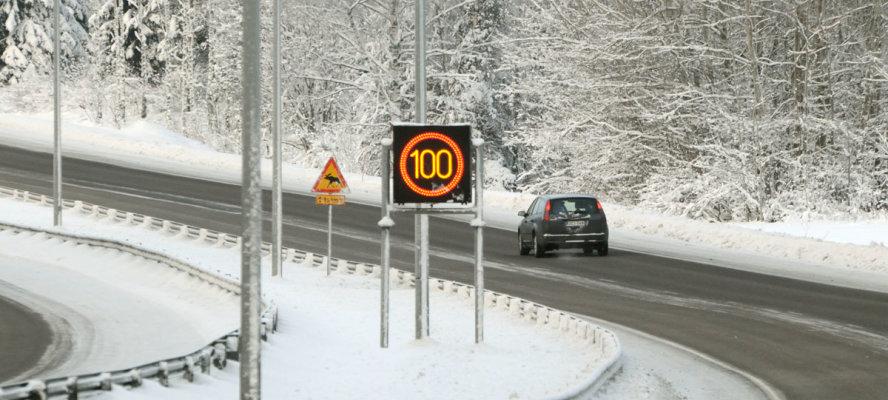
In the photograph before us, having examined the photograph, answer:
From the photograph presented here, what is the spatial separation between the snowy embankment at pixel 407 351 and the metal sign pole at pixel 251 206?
10.9 feet

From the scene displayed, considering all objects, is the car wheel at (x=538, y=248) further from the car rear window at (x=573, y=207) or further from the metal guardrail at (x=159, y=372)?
the metal guardrail at (x=159, y=372)

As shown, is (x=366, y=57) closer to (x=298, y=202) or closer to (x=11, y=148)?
(x=298, y=202)

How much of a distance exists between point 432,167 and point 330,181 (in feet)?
34.0

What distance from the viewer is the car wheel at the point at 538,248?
1299 inches

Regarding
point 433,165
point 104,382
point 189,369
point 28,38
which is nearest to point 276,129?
point 433,165

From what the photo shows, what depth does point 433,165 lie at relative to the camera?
19.0 m

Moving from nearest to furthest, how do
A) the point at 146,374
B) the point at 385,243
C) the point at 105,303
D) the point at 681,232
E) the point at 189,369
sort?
1. the point at 146,374
2. the point at 189,369
3. the point at 385,243
4. the point at 105,303
5. the point at 681,232

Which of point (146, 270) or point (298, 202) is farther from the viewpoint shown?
point (298, 202)

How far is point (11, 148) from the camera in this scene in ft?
191

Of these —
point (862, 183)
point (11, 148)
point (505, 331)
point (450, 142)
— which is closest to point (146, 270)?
point (505, 331)

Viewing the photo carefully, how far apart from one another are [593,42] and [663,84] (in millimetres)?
2773

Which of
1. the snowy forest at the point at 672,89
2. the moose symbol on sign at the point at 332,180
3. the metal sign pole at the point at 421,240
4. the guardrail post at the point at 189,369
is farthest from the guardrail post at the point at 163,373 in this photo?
the snowy forest at the point at 672,89

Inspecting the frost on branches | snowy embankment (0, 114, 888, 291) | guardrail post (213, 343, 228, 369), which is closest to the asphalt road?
snowy embankment (0, 114, 888, 291)

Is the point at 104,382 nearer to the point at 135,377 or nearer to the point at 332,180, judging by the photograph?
the point at 135,377
